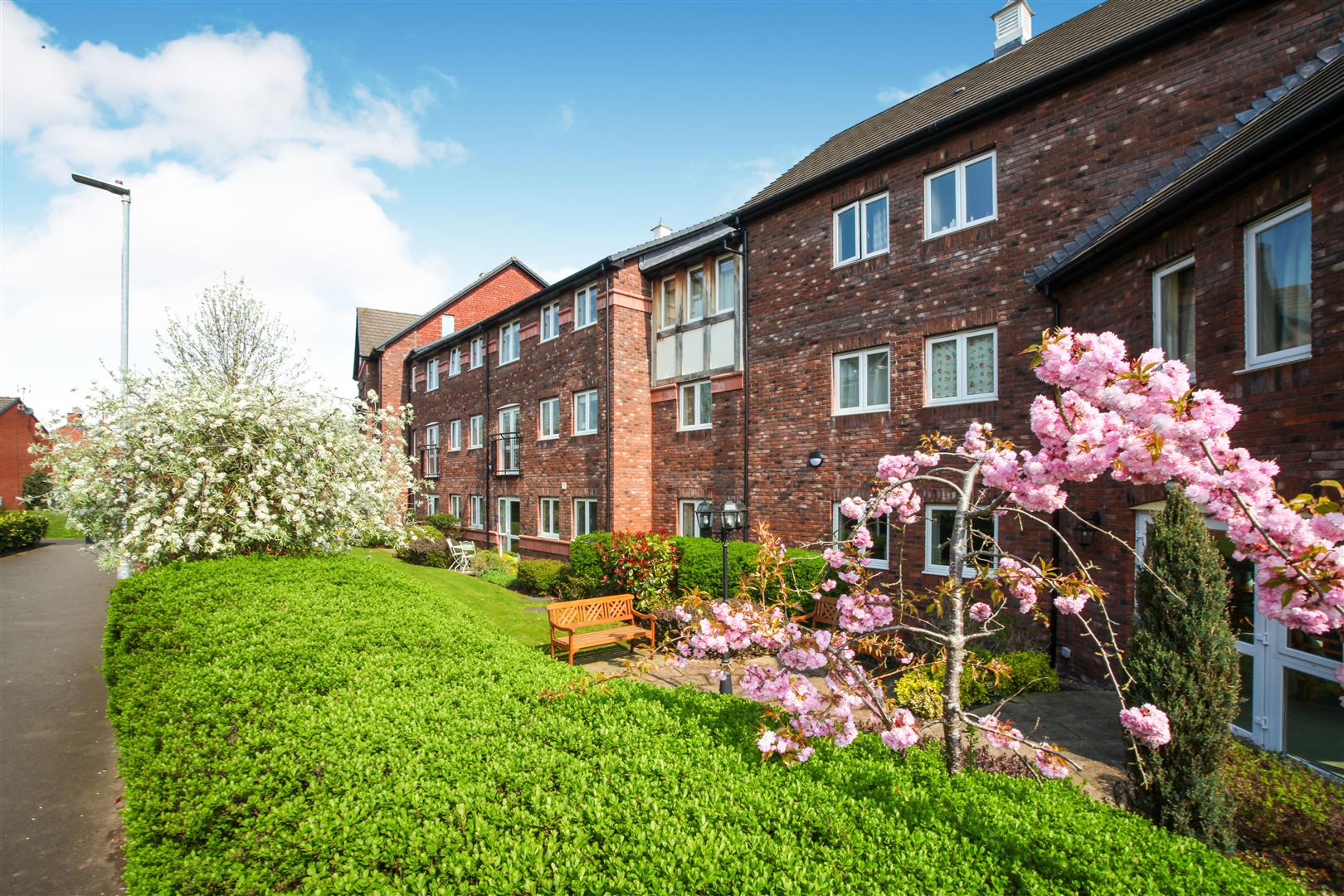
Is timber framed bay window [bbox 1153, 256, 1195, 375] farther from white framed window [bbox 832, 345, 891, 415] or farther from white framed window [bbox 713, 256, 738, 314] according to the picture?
white framed window [bbox 713, 256, 738, 314]

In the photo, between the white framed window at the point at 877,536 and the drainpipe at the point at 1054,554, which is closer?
the drainpipe at the point at 1054,554

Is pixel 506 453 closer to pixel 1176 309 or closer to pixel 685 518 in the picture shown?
pixel 685 518

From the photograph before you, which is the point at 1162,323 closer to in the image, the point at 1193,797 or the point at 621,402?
the point at 1193,797

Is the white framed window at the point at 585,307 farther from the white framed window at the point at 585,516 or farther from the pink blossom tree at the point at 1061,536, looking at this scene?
the pink blossom tree at the point at 1061,536

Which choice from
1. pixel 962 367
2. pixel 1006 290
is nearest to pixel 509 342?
pixel 962 367

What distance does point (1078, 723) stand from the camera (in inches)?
297

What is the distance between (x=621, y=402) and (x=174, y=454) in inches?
405

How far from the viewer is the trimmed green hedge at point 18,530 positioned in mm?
26309

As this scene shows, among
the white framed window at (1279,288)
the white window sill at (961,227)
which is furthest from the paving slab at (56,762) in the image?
the white window sill at (961,227)

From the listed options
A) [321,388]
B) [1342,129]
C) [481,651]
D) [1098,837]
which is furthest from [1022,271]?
[321,388]

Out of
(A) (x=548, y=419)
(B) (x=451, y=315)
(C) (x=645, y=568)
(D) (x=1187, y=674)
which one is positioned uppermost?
(B) (x=451, y=315)

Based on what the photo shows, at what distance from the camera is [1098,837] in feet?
10.1

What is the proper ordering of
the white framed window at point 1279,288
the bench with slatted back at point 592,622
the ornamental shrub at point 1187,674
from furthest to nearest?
the bench with slatted back at point 592,622
the white framed window at point 1279,288
the ornamental shrub at point 1187,674

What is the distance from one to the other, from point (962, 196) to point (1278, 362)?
6214 millimetres
